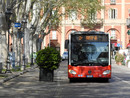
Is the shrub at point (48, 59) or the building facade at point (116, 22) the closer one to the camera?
the shrub at point (48, 59)

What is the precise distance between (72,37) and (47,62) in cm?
183

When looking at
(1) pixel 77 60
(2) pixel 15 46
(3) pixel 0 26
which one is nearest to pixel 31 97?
(1) pixel 77 60

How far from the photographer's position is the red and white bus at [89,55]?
20125mm

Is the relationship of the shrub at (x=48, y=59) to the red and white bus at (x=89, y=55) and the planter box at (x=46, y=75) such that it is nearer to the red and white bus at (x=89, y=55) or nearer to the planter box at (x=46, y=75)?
the planter box at (x=46, y=75)

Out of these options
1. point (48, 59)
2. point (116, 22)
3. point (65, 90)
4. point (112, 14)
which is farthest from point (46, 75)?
point (112, 14)

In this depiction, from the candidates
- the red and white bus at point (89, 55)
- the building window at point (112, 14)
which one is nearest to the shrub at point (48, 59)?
the red and white bus at point (89, 55)

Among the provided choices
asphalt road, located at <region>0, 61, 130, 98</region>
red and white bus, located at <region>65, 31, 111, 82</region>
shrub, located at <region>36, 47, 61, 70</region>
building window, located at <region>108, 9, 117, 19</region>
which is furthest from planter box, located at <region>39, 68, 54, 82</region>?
building window, located at <region>108, 9, 117, 19</region>

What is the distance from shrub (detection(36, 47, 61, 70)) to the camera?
20938 mm

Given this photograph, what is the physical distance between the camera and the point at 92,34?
20812mm

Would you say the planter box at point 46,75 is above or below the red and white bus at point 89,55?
below

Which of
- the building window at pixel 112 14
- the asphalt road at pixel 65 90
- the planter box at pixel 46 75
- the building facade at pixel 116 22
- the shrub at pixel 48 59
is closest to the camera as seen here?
the asphalt road at pixel 65 90

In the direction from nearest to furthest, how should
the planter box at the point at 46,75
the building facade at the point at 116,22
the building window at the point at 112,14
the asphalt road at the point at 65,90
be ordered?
the asphalt road at the point at 65,90 → the planter box at the point at 46,75 → the building facade at the point at 116,22 → the building window at the point at 112,14

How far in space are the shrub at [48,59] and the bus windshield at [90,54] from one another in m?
1.17

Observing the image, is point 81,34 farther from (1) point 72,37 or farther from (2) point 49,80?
(2) point 49,80
